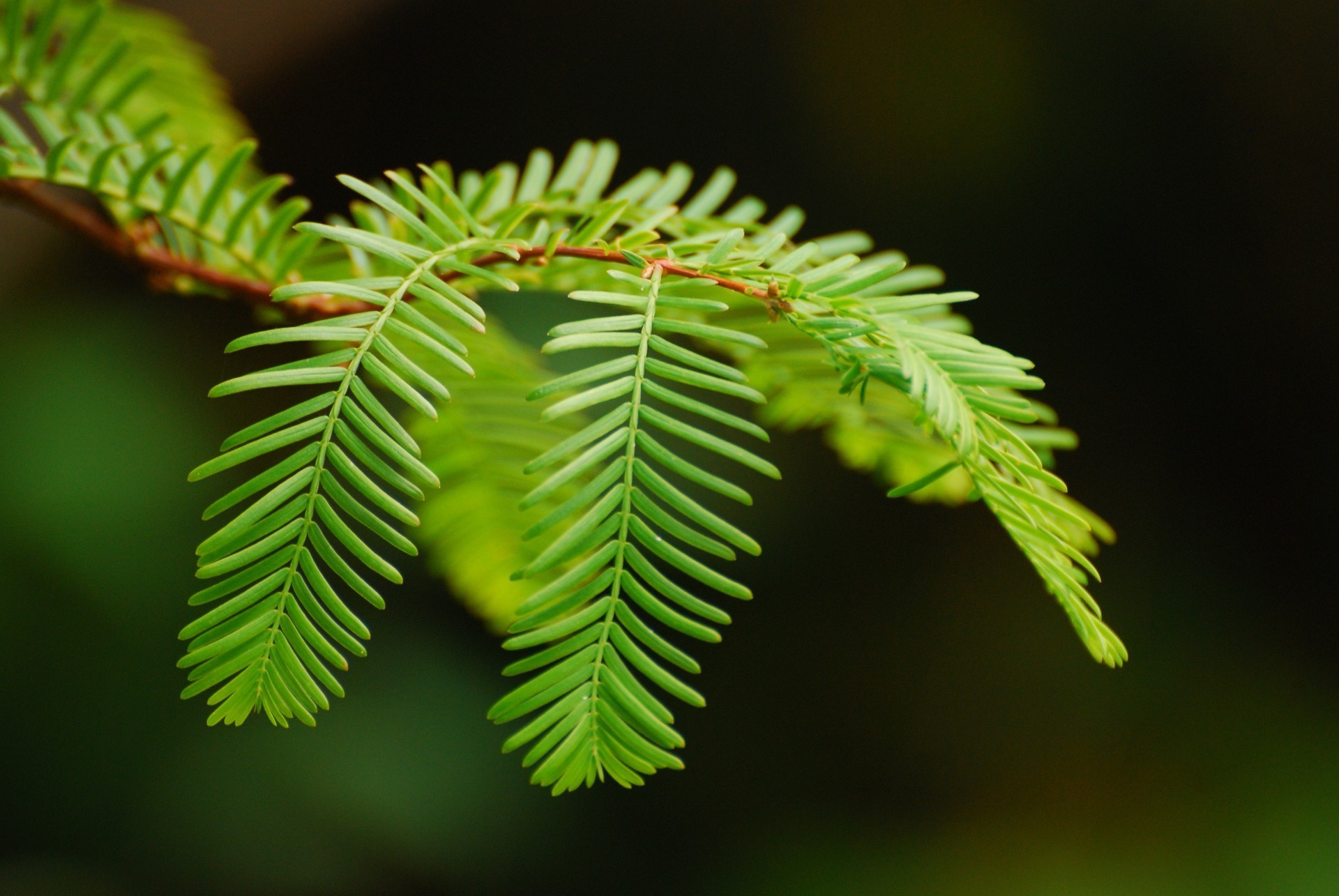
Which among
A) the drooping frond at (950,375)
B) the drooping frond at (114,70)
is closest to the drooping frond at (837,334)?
the drooping frond at (950,375)

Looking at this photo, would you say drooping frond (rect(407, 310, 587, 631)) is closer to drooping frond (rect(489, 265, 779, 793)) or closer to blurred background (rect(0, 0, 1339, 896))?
drooping frond (rect(489, 265, 779, 793))

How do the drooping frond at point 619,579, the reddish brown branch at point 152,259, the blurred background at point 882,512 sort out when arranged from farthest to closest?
the blurred background at point 882,512
the reddish brown branch at point 152,259
the drooping frond at point 619,579

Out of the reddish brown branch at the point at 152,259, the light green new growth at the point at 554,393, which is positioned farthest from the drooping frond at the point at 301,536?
the reddish brown branch at the point at 152,259

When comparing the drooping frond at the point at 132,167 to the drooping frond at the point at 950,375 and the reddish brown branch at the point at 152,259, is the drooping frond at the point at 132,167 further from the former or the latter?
the drooping frond at the point at 950,375

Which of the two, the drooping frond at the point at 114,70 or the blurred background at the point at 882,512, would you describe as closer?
the drooping frond at the point at 114,70

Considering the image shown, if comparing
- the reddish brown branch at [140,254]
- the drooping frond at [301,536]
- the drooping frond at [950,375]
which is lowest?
the drooping frond at [301,536]

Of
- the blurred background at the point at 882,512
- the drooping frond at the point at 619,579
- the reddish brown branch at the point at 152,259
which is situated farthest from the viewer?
the blurred background at the point at 882,512

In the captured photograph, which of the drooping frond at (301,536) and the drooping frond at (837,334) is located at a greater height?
the drooping frond at (837,334)

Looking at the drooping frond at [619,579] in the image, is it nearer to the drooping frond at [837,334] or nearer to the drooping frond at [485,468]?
the drooping frond at [837,334]

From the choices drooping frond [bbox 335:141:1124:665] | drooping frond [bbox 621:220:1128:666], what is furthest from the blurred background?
drooping frond [bbox 621:220:1128:666]

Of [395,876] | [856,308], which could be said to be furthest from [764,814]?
[856,308]
